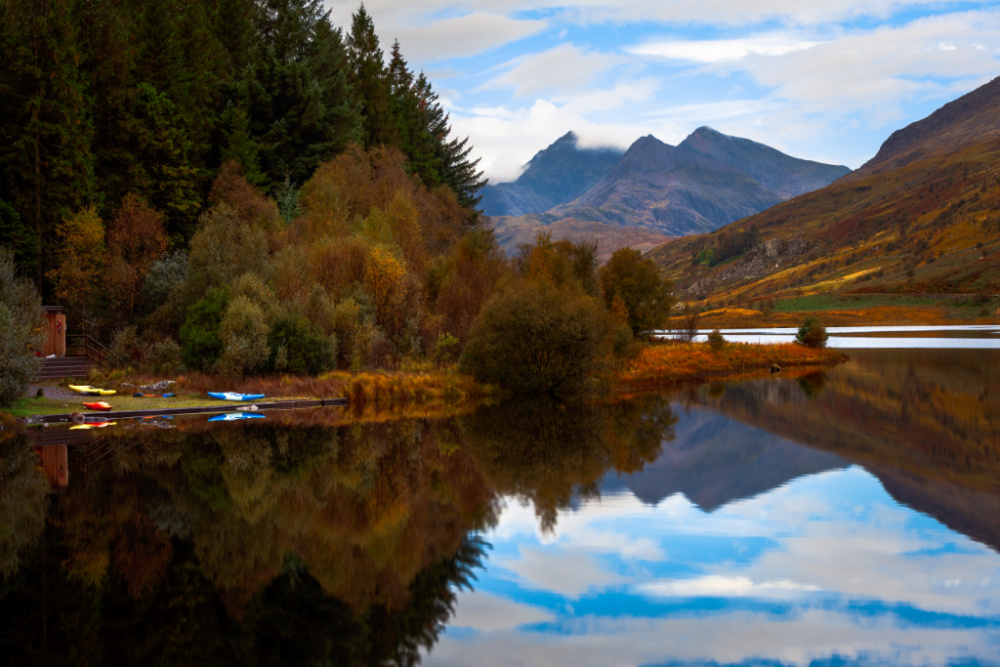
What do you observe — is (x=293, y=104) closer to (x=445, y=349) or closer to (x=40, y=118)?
(x=40, y=118)

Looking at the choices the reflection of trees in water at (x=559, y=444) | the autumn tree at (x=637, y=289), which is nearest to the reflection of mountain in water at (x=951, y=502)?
the reflection of trees in water at (x=559, y=444)

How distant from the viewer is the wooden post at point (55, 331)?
4162 cm

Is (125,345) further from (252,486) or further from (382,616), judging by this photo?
(382,616)

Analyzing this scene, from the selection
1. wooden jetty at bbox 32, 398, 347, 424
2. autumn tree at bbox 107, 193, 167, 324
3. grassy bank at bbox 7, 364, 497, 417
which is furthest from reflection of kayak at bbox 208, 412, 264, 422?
autumn tree at bbox 107, 193, 167, 324

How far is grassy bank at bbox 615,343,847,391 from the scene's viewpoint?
5488 cm

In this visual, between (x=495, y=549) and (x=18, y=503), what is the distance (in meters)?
10.4

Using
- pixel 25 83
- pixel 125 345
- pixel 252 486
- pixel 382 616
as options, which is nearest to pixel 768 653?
pixel 382 616

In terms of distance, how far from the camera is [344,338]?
42.7m

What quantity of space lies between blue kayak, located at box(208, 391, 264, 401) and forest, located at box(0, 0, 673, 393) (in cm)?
234

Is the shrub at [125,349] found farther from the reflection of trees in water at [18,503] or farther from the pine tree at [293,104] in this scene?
the reflection of trees in water at [18,503]

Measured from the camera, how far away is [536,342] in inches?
1646

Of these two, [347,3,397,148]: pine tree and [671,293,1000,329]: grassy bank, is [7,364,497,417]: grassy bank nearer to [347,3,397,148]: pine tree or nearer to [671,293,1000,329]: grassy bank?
[347,3,397,148]: pine tree

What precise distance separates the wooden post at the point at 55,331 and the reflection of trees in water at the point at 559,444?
78.0 feet

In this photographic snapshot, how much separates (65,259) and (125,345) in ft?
19.8
